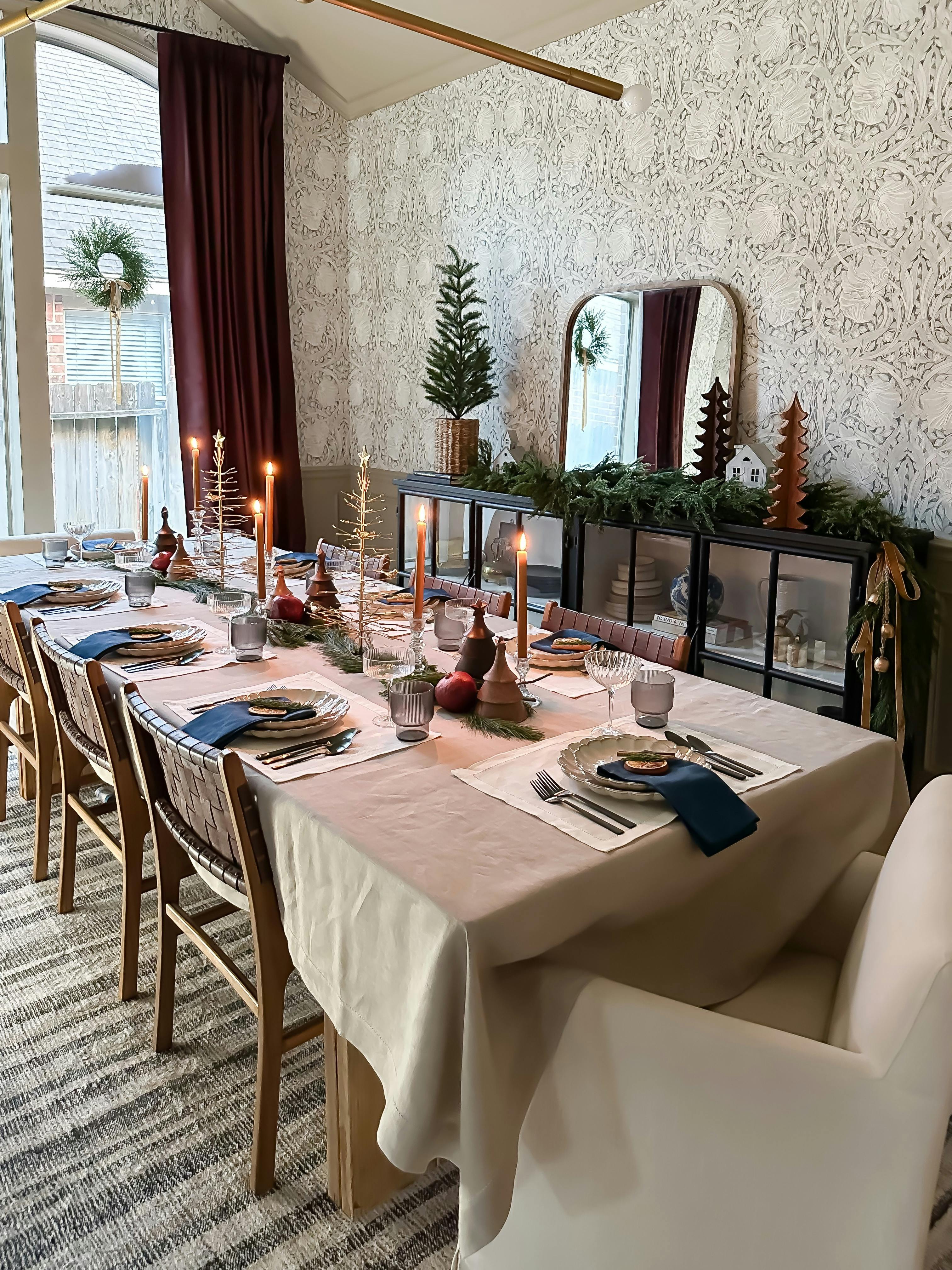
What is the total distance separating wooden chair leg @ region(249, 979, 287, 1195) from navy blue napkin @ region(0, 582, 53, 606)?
154 cm

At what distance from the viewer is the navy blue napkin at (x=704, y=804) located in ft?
4.60

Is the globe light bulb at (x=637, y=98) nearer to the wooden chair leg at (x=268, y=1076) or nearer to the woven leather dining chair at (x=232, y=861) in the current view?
the woven leather dining chair at (x=232, y=861)

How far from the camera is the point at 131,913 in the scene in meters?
2.07

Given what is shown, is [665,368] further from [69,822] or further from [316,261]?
[69,822]

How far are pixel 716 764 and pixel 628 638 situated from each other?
82 cm

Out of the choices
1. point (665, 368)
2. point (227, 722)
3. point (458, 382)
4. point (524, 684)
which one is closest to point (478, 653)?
point (524, 684)

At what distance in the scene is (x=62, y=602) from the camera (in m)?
2.74

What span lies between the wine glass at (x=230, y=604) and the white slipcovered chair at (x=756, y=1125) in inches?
58.4

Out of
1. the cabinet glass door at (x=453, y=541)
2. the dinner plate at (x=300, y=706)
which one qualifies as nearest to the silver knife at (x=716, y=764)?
the dinner plate at (x=300, y=706)

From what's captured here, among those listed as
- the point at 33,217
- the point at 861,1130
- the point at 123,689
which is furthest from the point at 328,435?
the point at 861,1130

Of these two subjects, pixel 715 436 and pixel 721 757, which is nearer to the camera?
pixel 721 757

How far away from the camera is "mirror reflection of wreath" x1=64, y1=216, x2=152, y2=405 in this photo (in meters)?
4.43

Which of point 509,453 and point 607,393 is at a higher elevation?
point 607,393

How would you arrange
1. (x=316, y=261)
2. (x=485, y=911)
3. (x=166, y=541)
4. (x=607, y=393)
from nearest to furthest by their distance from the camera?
(x=485, y=911) → (x=166, y=541) → (x=607, y=393) → (x=316, y=261)
